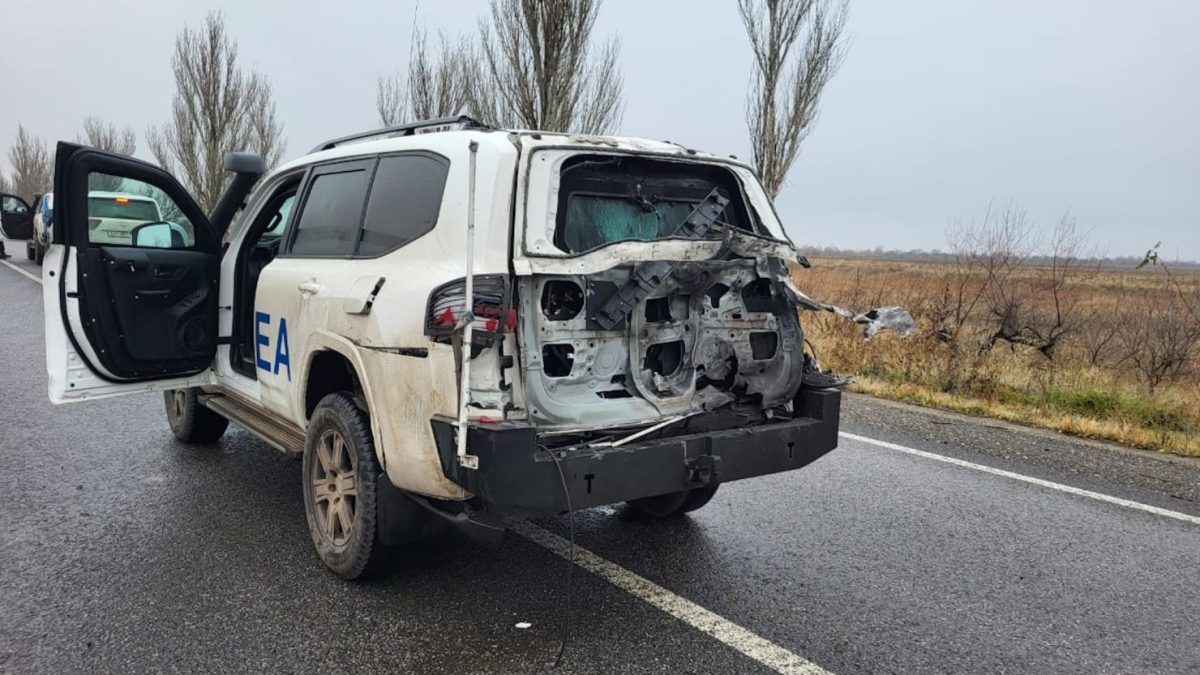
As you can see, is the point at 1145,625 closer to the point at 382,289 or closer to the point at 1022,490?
the point at 1022,490

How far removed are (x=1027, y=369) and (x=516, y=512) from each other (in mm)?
8069

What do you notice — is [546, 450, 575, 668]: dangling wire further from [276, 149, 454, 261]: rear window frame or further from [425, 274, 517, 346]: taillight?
[276, 149, 454, 261]: rear window frame

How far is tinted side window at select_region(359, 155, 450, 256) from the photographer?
3250mm

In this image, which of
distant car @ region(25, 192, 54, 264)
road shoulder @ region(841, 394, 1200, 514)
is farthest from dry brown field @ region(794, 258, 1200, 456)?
distant car @ region(25, 192, 54, 264)

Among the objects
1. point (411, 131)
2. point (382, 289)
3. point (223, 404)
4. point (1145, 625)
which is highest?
point (411, 131)

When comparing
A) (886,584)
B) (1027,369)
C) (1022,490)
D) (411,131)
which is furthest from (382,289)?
(1027,369)

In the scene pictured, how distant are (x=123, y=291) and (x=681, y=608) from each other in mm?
3414

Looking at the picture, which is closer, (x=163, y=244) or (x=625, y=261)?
(x=625, y=261)

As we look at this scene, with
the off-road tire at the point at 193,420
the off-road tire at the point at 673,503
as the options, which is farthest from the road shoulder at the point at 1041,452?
the off-road tire at the point at 193,420

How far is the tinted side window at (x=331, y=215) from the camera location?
12.4ft

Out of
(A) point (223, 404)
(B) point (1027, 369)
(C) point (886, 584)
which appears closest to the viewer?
(C) point (886, 584)

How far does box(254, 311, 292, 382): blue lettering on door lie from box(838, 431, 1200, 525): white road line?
4.39 meters

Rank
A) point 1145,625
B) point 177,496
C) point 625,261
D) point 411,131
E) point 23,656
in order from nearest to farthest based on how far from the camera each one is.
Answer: point 23,656
point 625,261
point 1145,625
point 411,131
point 177,496

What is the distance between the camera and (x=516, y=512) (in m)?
2.86
